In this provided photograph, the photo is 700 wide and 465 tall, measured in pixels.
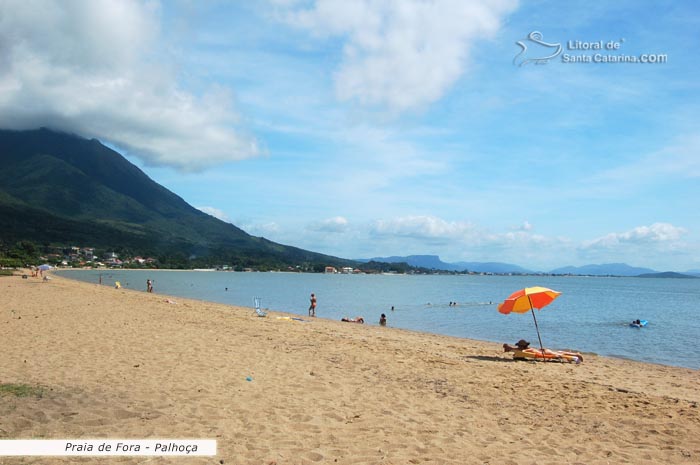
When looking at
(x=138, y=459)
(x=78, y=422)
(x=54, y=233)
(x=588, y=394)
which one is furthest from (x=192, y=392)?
(x=54, y=233)

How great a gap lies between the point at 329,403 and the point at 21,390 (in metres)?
4.77

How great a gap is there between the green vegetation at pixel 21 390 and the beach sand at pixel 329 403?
110 mm

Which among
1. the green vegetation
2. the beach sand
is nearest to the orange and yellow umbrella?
the beach sand

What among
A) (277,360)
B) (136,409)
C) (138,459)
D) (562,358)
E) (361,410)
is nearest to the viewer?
(138,459)

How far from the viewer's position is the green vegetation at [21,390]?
23.1 feet

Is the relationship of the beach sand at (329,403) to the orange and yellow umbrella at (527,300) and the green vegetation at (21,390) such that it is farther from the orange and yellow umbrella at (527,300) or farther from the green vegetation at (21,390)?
the orange and yellow umbrella at (527,300)

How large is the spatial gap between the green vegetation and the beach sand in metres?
0.11

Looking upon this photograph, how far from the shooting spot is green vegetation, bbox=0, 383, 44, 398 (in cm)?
705

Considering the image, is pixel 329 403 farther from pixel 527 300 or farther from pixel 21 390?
pixel 527 300

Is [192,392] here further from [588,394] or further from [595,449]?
[588,394]

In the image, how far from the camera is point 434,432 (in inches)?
264

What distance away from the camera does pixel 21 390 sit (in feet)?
23.8

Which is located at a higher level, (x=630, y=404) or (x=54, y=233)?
(x=54, y=233)

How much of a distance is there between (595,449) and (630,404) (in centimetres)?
345
